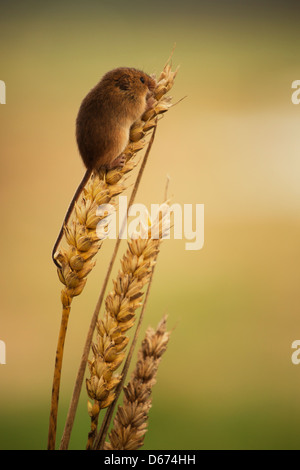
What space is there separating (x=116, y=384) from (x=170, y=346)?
0.29 m

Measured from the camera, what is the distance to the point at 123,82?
37.1 inches

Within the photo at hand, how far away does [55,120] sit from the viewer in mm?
955

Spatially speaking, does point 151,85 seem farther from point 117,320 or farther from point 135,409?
point 135,409

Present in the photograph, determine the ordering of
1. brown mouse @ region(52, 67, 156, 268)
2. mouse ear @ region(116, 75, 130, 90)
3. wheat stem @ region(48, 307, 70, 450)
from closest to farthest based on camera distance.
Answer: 1. wheat stem @ region(48, 307, 70, 450)
2. brown mouse @ region(52, 67, 156, 268)
3. mouse ear @ region(116, 75, 130, 90)

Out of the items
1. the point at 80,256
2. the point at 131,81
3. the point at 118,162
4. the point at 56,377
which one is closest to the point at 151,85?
the point at 131,81

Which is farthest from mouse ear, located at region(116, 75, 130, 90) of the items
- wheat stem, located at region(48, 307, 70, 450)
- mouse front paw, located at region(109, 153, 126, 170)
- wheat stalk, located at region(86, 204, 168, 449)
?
wheat stem, located at region(48, 307, 70, 450)

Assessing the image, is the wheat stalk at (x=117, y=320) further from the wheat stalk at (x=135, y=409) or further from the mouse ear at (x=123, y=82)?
the mouse ear at (x=123, y=82)

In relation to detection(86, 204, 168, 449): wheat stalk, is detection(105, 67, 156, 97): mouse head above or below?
above

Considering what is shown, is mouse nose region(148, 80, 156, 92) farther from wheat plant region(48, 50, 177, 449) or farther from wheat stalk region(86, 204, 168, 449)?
wheat stalk region(86, 204, 168, 449)

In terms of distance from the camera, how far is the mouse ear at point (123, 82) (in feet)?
3.04

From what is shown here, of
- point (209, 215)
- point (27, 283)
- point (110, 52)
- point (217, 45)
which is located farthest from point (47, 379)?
point (217, 45)

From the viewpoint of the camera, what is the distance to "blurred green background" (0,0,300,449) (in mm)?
943

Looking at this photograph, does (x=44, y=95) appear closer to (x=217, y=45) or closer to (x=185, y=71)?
(x=185, y=71)

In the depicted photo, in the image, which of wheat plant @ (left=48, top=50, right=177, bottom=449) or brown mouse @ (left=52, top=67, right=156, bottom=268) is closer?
wheat plant @ (left=48, top=50, right=177, bottom=449)
